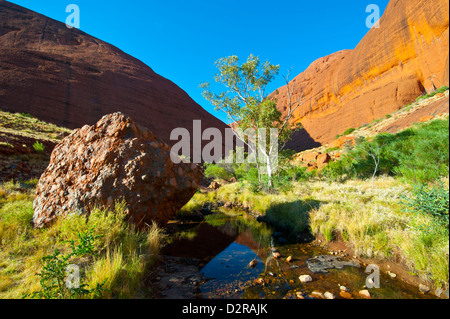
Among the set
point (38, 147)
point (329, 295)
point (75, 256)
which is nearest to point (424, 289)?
point (329, 295)

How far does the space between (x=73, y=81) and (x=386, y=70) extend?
67.5 metres

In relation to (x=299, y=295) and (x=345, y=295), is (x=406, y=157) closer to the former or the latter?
(x=345, y=295)

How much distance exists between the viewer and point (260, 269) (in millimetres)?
4219

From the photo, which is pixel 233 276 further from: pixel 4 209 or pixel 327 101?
pixel 327 101

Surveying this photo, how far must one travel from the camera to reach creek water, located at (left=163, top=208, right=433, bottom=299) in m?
3.27

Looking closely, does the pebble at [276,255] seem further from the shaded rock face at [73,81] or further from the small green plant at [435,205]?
the shaded rock face at [73,81]

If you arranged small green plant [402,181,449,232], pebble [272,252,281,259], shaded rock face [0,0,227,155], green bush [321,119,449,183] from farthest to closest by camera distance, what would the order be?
shaded rock face [0,0,227,155] < green bush [321,119,449,183] < pebble [272,252,281,259] < small green plant [402,181,449,232]

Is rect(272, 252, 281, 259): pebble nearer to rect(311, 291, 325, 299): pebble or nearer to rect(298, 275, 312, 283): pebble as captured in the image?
rect(298, 275, 312, 283): pebble

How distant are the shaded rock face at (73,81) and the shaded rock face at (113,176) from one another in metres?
27.7

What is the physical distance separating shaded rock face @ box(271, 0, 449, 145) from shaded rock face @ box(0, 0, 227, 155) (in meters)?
36.1

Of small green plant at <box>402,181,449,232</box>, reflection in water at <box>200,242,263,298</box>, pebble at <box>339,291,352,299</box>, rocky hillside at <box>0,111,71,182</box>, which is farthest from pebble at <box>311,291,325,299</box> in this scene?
rocky hillside at <box>0,111,71,182</box>

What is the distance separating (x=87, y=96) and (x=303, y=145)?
57086 millimetres
